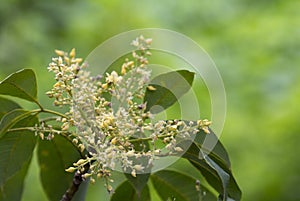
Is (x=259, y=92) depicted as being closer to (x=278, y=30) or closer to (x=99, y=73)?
(x=278, y=30)

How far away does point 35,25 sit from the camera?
307cm

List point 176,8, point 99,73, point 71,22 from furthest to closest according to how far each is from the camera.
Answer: point 176,8
point 71,22
point 99,73

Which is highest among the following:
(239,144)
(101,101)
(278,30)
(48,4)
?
(48,4)

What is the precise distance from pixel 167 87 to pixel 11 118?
248 mm

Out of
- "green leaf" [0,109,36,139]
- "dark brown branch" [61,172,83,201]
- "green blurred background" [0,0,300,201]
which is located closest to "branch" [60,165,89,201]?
"dark brown branch" [61,172,83,201]

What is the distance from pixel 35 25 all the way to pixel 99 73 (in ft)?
6.98

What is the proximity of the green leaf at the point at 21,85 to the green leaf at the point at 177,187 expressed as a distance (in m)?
0.27

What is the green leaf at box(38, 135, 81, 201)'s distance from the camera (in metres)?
1.14

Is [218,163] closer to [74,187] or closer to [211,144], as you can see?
[211,144]

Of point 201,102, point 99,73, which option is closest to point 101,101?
point 99,73

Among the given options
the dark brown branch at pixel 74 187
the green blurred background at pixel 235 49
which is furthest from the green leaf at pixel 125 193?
the green blurred background at pixel 235 49

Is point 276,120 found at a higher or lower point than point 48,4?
lower

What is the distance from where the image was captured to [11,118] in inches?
37.8

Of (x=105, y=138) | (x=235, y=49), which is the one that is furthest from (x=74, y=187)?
(x=235, y=49)
